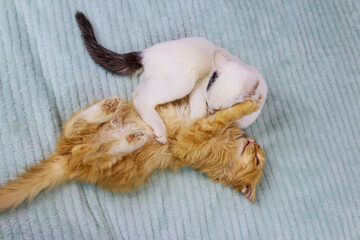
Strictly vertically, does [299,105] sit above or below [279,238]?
above

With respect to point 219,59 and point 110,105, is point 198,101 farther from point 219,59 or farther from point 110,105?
point 110,105

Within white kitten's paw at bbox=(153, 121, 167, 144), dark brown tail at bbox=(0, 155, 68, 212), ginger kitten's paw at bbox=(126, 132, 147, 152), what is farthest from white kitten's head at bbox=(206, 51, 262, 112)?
dark brown tail at bbox=(0, 155, 68, 212)

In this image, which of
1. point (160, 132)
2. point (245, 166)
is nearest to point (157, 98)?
point (160, 132)

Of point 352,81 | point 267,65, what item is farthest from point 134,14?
point 352,81

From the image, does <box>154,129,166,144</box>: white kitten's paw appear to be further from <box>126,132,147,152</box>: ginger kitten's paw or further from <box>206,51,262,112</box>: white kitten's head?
<box>206,51,262,112</box>: white kitten's head

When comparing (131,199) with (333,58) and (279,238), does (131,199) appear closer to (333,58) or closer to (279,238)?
(279,238)

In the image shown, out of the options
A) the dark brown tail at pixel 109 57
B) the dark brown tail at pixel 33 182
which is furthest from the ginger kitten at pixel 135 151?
the dark brown tail at pixel 109 57
